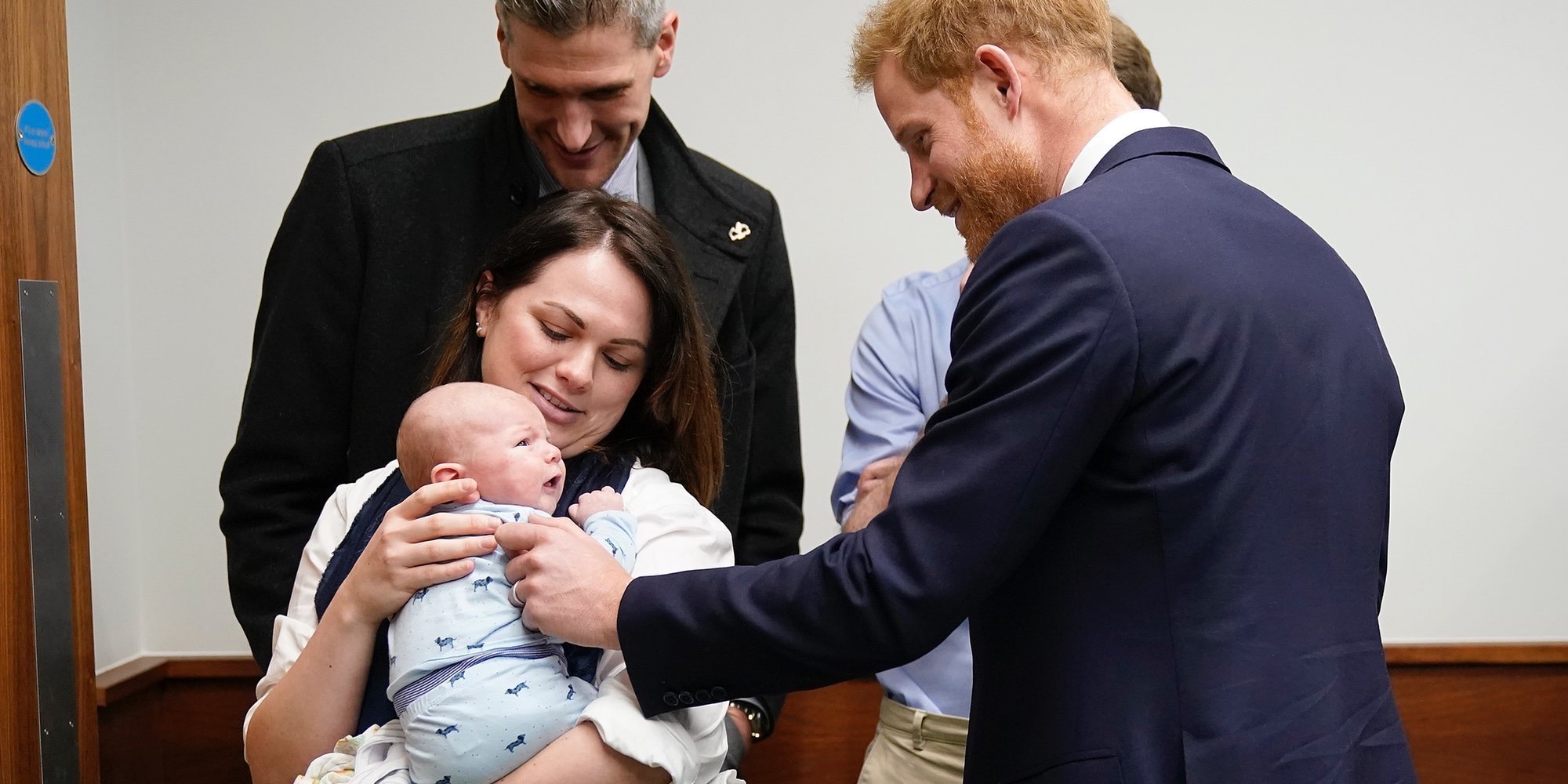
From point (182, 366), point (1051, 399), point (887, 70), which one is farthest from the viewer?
point (182, 366)

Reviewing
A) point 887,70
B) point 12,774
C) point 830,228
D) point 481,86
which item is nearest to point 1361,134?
point 830,228

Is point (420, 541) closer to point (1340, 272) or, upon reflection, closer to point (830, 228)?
point (1340, 272)

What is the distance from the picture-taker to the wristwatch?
6.81 ft

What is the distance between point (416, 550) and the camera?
151 cm

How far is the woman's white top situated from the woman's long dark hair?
0.29 ft

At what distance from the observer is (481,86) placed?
3.15m

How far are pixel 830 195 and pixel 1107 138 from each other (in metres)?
1.56

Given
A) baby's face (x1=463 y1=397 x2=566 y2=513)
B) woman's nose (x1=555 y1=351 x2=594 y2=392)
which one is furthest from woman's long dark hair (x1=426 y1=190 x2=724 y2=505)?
baby's face (x1=463 y1=397 x2=566 y2=513)

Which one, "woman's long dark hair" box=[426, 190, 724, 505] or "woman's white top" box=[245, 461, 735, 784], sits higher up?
"woman's long dark hair" box=[426, 190, 724, 505]

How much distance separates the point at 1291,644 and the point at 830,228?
1973 millimetres

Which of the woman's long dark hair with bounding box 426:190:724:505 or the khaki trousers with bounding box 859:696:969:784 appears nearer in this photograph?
the woman's long dark hair with bounding box 426:190:724:505

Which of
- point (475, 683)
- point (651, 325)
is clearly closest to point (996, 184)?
point (651, 325)

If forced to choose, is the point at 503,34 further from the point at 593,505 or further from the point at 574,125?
the point at 593,505

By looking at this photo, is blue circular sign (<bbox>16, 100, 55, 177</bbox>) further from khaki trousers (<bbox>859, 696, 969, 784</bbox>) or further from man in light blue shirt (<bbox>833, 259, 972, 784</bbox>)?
khaki trousers (<bbox>859, 696, 969, 784</bbox>)
